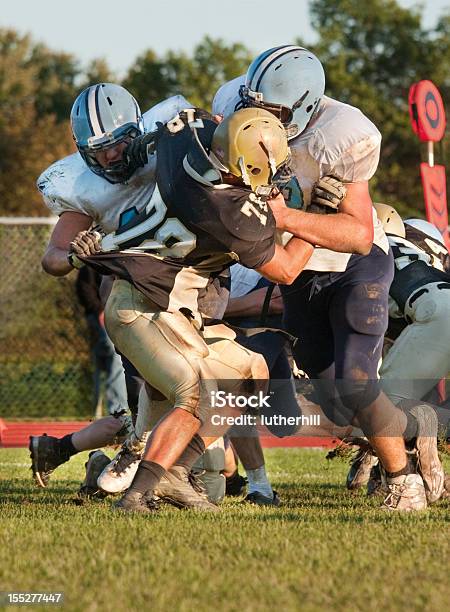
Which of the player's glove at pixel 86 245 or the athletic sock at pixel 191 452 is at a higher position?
the player's glove at pixel 86 245

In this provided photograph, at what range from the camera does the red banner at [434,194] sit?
8.76m

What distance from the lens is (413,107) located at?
350 inches

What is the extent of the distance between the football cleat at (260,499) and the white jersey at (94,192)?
4.15ft

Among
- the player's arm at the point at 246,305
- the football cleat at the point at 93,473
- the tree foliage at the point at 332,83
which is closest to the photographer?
the football cleat at the point at 93,473

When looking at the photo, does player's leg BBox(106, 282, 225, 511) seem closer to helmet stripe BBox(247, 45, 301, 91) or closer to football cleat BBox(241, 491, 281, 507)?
football cleat BBox(241, 491, 281, 507)

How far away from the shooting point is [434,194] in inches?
349

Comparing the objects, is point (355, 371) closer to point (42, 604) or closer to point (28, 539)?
point (28, 539)

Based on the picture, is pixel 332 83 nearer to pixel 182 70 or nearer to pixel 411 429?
pixel 182 70

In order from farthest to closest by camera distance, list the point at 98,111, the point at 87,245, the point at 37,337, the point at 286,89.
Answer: the point at 37,337, the point at 98,111, the point at 286,89, the point at 87,245

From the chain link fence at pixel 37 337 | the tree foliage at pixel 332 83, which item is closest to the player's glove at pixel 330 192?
the chain link fence at pixel 37 337

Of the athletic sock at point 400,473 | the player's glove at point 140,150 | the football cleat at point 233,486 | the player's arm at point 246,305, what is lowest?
the football cleat at point 233,486

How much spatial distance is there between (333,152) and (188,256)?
818 mm

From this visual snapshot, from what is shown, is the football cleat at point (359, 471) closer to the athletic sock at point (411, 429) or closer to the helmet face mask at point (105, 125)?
the athletic sock at point (411, 429)

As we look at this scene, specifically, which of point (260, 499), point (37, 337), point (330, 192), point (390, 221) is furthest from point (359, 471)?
point (37, 337)
